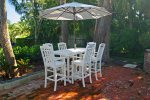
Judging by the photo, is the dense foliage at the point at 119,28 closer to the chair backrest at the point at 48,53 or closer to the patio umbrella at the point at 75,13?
the patio umbrella at the point at 75,13

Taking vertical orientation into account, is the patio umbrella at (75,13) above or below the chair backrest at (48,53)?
above

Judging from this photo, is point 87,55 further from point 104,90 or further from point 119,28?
point 119,28

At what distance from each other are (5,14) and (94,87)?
395cm

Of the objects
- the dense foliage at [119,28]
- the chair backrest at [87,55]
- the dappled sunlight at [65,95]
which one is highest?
the dense foliage at [119,28]

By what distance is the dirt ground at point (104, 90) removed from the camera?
590 cm

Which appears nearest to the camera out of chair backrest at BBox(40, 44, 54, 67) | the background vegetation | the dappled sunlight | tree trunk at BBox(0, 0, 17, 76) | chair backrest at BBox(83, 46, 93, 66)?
the dappled sunlight

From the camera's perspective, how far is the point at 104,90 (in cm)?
643

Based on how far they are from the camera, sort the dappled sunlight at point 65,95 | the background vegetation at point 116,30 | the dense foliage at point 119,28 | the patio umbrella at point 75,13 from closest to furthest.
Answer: the dappled sunlight at point 65,95, the patio umbrella at point 75,13, the background vegetation at point 116,30, the dense foliage at point 119,28

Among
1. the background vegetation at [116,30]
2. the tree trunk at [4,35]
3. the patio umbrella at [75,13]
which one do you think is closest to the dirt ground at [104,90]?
the tree trunk at [4,35]

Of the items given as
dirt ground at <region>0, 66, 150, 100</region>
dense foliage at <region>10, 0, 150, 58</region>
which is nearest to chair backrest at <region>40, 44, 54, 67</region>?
dirt ground at <region>0, 66, 150, 100</region>

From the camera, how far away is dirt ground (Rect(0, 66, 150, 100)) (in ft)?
19.4

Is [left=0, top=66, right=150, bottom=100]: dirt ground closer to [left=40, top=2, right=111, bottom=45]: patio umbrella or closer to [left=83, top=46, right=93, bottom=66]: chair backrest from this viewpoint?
[left=83, top=46, right=93, bottom=66]: chair backrest

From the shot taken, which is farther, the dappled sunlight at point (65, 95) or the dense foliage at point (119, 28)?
the dense foliage at point (119, 28)

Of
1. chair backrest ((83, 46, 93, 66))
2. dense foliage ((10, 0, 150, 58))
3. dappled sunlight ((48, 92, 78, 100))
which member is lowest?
dappled sunlight ((48, 92, 78, 100))
